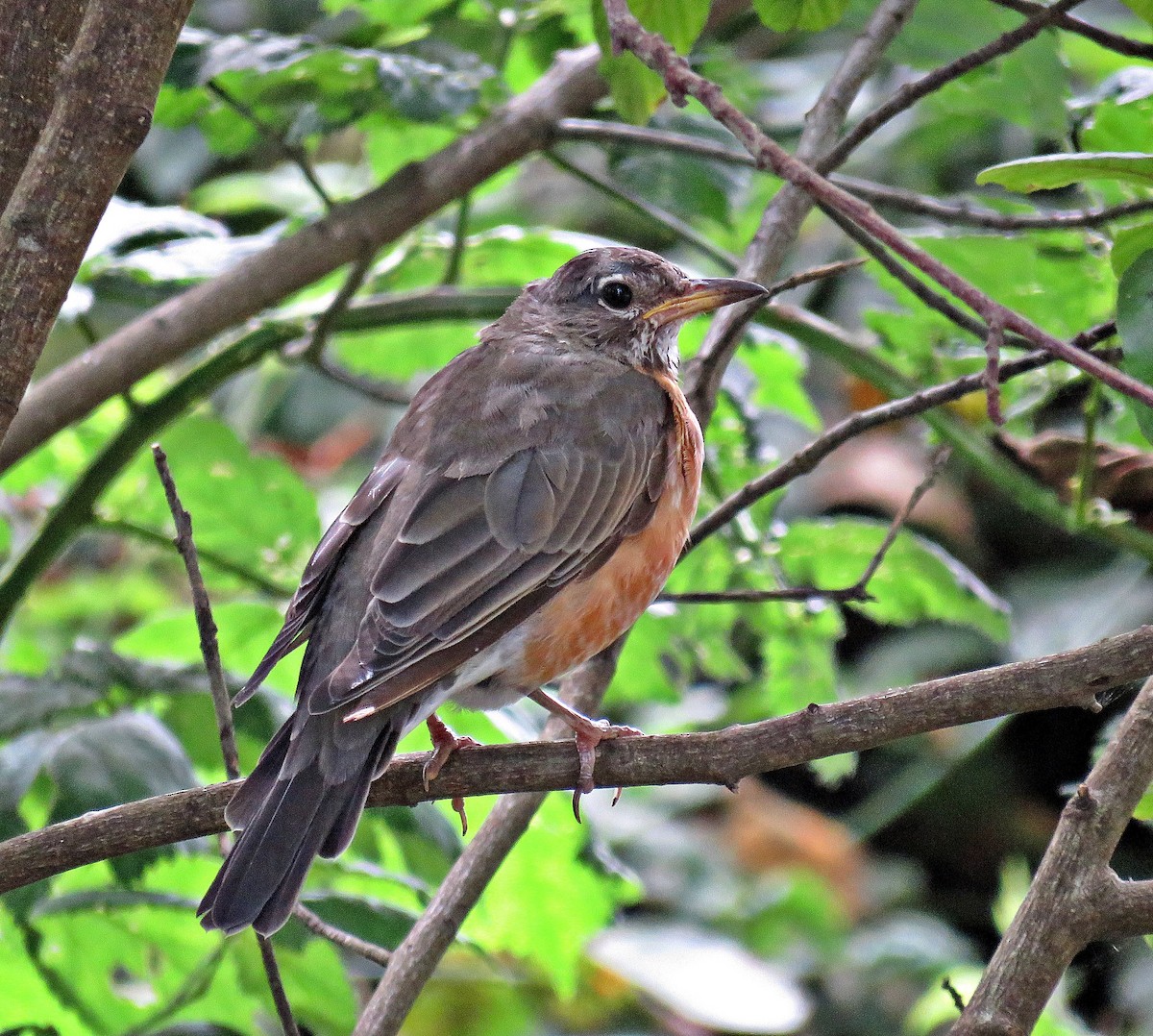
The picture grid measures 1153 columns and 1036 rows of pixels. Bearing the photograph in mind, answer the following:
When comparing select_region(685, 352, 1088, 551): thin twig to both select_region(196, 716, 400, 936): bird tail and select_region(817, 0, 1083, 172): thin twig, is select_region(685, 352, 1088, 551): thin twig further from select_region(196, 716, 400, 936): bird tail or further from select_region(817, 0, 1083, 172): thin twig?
select_region(196, 716, 400, 936): bird tail

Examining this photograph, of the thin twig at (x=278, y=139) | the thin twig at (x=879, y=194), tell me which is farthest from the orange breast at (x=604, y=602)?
the thin twig at (x=278, y=139)

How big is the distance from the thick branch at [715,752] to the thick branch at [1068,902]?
271 millimetres

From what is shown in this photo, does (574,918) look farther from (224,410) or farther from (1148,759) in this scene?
(224,410)

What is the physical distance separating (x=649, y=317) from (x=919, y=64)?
87 centimetres

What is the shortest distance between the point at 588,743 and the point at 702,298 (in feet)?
4.30

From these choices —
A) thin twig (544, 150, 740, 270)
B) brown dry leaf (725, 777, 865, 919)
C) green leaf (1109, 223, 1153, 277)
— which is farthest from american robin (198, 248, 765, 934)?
brown dry leaf (725, 777, 865, 919)

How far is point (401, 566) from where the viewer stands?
2.71m

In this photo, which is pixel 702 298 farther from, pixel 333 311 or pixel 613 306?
pixel 333 311

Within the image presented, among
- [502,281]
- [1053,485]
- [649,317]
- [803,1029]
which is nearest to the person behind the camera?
[1053,485]

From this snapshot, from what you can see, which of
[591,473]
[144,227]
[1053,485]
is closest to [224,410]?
[144,227]

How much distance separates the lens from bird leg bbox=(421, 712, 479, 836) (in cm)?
234

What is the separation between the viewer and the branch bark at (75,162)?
2.02m

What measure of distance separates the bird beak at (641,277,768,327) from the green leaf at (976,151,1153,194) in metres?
0.98

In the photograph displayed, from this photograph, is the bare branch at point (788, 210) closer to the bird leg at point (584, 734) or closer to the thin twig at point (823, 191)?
the bird leg at point (584, 734)
